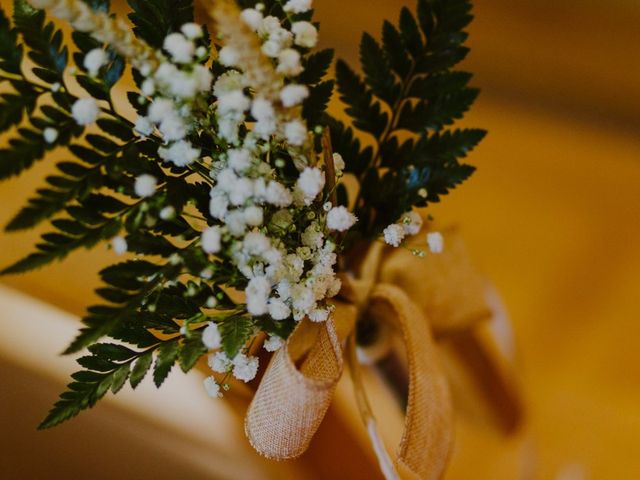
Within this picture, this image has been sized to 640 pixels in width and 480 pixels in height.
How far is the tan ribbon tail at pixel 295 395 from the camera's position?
54 centimetres

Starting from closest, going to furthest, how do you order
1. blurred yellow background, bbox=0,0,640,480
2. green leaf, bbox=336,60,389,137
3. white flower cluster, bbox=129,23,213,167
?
1. white flower cluster, bbox=129,23,213,167
2. green leaf, bbox=336,60,389,137
3. blurred yellow background, bbox=0,0,640,480

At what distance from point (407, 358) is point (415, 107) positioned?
0.91 feet

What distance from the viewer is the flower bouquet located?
447mm

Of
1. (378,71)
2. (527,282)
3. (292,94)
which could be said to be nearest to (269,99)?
(292,94)

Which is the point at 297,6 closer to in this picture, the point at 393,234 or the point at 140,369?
the point at 393,234

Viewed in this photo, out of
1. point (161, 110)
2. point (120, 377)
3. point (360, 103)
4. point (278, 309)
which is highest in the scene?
point (360, 103)

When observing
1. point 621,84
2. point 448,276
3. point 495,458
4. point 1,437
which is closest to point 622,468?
point 495,458

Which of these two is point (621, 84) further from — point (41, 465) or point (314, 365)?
point (41, 465)

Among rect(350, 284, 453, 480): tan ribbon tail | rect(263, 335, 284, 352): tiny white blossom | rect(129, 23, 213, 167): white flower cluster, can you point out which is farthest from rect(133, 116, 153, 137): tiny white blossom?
rect(350, 284, 453, 480): tan ribbon tail

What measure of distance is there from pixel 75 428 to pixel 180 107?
511 mm

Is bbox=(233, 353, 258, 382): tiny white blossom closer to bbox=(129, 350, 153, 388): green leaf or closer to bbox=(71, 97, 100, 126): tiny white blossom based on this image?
bbox=(129, 350, 153, 388): green leaf

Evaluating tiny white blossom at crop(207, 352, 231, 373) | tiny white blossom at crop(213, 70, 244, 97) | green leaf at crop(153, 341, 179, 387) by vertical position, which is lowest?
green leaf at crop(153, 341, 179, 387)

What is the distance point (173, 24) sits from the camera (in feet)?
1.76

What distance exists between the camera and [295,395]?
0.54 metres
